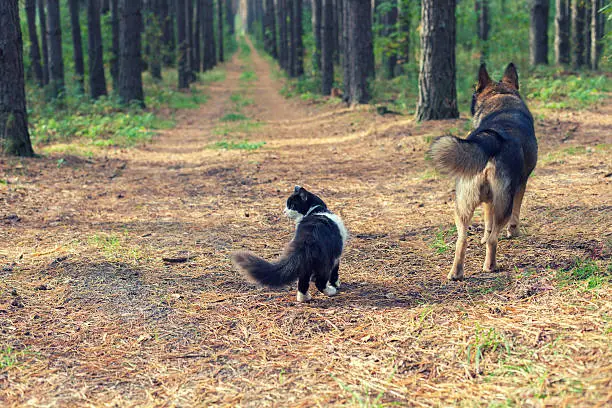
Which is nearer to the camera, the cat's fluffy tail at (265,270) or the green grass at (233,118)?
the cat's fluffy tail at (265,270)

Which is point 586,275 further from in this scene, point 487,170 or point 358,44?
point 358,44

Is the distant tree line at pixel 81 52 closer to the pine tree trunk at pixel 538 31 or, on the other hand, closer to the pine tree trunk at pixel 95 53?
the pine tree trunk at pixel 95 53

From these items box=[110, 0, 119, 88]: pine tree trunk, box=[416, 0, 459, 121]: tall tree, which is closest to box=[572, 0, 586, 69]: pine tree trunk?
box=[416, 0, 459, 121]: tall tree

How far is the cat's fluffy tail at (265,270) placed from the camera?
4.03 m

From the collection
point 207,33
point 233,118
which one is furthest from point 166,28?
point 233,118

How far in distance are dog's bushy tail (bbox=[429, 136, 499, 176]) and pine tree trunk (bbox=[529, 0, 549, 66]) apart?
1767 cm

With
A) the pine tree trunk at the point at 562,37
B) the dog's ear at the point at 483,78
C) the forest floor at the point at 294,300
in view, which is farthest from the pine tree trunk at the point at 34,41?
the dog's ear at the point at 483,78

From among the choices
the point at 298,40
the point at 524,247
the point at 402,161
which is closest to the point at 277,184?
the point at 402,161

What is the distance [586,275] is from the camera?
4.12m

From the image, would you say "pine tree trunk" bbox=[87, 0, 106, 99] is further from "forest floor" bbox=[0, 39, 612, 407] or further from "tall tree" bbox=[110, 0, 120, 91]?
"forest floor" bbox=[0, 39, 612, 407]

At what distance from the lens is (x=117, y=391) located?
9.96 ft

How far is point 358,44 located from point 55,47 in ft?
36.5

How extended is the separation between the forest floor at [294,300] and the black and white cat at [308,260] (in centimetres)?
22

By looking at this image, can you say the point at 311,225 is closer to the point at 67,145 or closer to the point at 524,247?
the point at 524,247
